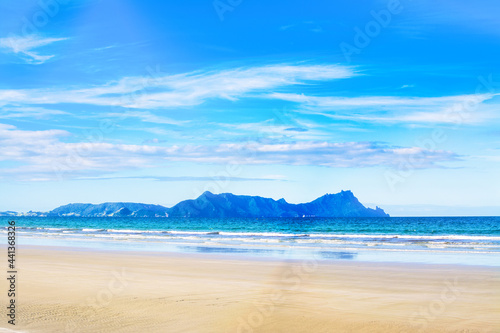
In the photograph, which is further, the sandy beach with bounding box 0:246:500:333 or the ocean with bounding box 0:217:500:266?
the ocean with bounding box 0:217:500:266

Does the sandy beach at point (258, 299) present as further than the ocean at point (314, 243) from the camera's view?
No

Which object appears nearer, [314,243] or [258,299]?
[258,299]

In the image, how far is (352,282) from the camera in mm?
13867

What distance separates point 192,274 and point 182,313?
6.56 metres

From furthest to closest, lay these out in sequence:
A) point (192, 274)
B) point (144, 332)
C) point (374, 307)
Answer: point (192, 274)
point (374, 307)
point (144, 332)

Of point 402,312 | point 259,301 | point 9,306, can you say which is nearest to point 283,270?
point 259,301

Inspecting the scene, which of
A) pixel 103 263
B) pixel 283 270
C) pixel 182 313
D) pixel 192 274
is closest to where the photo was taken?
pixel 182 313

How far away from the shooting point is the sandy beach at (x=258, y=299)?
336 inches

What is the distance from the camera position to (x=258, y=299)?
10.9 meters

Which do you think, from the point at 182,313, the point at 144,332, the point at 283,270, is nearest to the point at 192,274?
the point at 283,270

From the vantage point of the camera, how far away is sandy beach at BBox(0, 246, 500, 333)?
8539 millimetres

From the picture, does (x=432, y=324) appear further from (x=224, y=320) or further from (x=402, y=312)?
(x=224, y=320)

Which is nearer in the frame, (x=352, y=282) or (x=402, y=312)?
(x=402, y=312)

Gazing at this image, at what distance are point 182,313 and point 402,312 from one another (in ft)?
14.1
